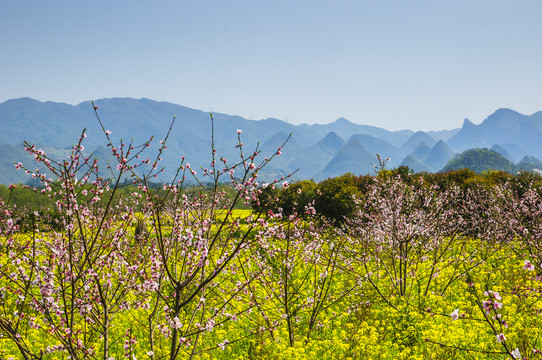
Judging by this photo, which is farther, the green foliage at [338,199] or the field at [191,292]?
the green foliage at [338,199]

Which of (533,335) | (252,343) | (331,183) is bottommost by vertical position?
(252,343)

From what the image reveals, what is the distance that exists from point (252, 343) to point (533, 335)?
19.6 feet

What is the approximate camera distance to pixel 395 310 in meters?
8.39

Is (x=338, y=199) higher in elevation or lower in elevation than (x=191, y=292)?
higher

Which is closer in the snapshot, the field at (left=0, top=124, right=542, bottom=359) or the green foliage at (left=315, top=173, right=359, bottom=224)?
the field at (left=0, top=124, right=542, bottom=359)

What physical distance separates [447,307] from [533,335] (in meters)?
1.90

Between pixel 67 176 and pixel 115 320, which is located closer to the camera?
pixel 67 176

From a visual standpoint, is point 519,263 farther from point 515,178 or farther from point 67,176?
point 67,176

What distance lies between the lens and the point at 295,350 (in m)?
6.58

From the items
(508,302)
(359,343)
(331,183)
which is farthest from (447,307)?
(331,183)

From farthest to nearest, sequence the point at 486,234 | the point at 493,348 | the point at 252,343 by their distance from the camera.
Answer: the point at 486,234 < the point at 252,343 < the point at 493,348

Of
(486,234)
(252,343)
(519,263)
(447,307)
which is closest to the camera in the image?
(252,343)

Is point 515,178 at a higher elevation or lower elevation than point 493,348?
higher

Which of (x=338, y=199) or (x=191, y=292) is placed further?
(x=338, y=199)
